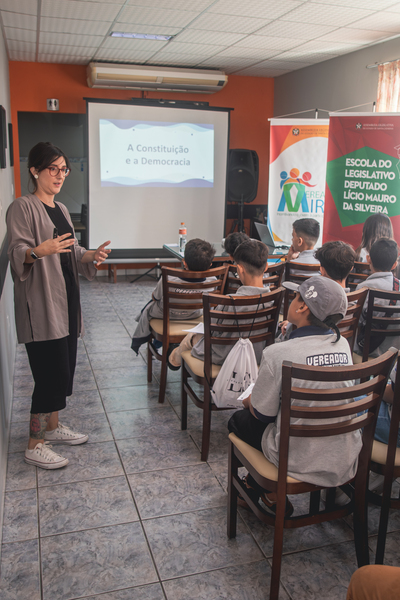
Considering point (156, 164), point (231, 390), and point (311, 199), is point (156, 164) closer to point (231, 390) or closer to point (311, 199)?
point (311, 199)

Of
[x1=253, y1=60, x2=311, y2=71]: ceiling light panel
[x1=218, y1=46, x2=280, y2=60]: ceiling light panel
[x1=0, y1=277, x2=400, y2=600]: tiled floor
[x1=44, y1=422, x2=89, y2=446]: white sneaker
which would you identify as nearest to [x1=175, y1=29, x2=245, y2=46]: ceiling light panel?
[x1=218, y1=46, x2=280, y2=60]: ceiling light panel

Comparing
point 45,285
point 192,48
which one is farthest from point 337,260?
point 192,48

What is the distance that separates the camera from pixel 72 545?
1.88m

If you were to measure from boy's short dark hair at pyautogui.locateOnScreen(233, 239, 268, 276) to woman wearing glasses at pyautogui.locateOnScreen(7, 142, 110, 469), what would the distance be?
65cm

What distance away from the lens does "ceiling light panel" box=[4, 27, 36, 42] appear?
16.2 feet

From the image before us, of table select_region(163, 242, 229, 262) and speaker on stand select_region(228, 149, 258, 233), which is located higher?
speaker on stand select_region(228, 149, 258, 233)

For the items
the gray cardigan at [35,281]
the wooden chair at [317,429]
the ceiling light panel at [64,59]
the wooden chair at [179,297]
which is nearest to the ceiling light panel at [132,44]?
the ceiling light panel at [64,59]

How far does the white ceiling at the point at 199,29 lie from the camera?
13.7 ft

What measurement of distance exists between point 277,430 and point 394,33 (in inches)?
191

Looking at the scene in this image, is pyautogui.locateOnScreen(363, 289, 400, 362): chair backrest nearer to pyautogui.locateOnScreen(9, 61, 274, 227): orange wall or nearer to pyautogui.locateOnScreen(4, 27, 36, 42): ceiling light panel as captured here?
pyautogui.locateOnScreen(4, 27, 36, 42): ceiling light panel

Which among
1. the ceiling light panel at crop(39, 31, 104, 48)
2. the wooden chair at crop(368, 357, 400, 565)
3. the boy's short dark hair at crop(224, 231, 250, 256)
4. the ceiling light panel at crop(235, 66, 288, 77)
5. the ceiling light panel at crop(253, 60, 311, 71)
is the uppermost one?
the ceiling light panel at crop(235, 66, 288, 77)

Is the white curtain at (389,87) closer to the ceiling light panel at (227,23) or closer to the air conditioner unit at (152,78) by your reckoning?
the ceiling light panel at (227,23)

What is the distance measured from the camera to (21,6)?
4.19 meters

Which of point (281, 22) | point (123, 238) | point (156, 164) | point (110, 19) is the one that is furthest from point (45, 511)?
point (156, 164)
